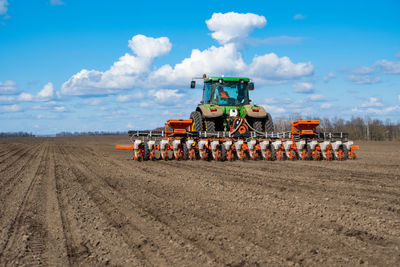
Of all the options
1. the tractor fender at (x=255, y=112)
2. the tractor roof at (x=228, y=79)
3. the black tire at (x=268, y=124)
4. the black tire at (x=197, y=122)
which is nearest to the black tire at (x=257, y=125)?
the black tire at (x=268, y=124)

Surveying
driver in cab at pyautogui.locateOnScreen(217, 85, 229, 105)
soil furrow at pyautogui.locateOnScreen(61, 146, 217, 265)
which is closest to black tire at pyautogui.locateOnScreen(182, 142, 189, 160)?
driver in cab at pyautogui.locateOnScreen(217, 85, 229, 105)

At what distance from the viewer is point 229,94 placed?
14.5m

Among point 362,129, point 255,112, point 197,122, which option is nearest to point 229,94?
point 255,112

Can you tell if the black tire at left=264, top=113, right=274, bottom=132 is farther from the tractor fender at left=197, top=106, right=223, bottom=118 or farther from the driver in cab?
the tractor fender at left=197, top=106, right=223, bottom=118

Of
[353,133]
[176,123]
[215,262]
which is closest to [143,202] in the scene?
[215,262]

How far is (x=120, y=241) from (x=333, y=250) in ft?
6.66

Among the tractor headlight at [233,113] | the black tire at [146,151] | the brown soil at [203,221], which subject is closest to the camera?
the brown soil at [203,221]

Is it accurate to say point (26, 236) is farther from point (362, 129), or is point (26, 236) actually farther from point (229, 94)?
point (362, 129)

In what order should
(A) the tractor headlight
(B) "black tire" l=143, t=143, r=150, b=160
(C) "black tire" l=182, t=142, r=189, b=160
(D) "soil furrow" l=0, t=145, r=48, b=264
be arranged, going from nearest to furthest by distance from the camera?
(D) "soil furrow" l=0, t=145, r=48, b=264, (B) "black tire" l=143, t=143, r=150, b=160, (C) "black tire" l=182, t=142, r=189, b=160, (A) the tractor headlight

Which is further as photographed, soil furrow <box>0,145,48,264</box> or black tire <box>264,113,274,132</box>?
black tire <box>264,113,274,132</box>

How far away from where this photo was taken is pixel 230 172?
9.35 m

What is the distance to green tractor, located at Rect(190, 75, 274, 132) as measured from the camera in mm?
13711

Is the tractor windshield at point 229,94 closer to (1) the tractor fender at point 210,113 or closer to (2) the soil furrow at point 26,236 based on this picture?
(1) the tractor fender at point 210,113

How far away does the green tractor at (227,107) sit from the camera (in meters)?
13.7
